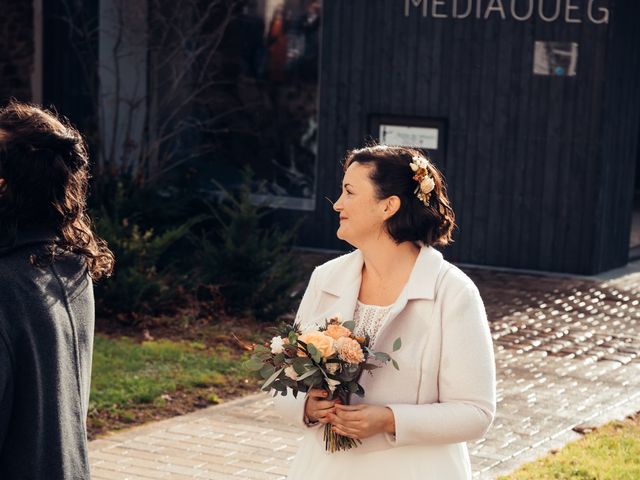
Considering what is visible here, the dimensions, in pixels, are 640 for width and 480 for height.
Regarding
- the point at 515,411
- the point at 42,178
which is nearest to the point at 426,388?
the point at 42,178

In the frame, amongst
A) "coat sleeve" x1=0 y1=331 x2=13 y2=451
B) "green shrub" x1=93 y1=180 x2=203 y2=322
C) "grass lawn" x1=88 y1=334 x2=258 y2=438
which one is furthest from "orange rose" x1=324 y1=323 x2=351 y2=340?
"green shrub" x1=93 y1=180 x2=203 y2=322

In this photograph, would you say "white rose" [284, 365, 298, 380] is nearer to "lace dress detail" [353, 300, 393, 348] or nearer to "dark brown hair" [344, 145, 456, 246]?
"lace dress detail" [353, 300, 393, 348]

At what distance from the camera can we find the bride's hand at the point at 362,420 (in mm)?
3508

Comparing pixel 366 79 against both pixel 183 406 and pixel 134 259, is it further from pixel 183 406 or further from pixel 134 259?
pixel 183 406

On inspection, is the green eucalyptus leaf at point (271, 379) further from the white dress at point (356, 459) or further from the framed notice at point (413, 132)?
the framed notice at point (413, 132)

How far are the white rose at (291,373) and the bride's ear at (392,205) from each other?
1.80 feet

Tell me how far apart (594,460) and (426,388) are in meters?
3.47

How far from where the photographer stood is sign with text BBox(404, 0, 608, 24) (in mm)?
13648

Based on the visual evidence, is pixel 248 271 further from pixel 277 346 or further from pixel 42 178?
pixel 42 178

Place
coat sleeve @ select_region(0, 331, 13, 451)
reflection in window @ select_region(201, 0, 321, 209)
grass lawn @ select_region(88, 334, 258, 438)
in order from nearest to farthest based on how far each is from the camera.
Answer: coat sleeve @ select_region(0, 331, 13, 451)
grass lawn @ select_region(88, 334, 258, 438)
reflection in window @ select_region(201, 0, 321, 209)

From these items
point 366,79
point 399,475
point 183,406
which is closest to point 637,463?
point 183,406

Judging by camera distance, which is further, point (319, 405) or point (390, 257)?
point (390, 257)

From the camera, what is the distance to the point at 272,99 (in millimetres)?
15492

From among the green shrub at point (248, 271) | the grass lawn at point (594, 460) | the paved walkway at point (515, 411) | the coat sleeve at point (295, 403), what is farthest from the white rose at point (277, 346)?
the green shrub at point (248, 271)
